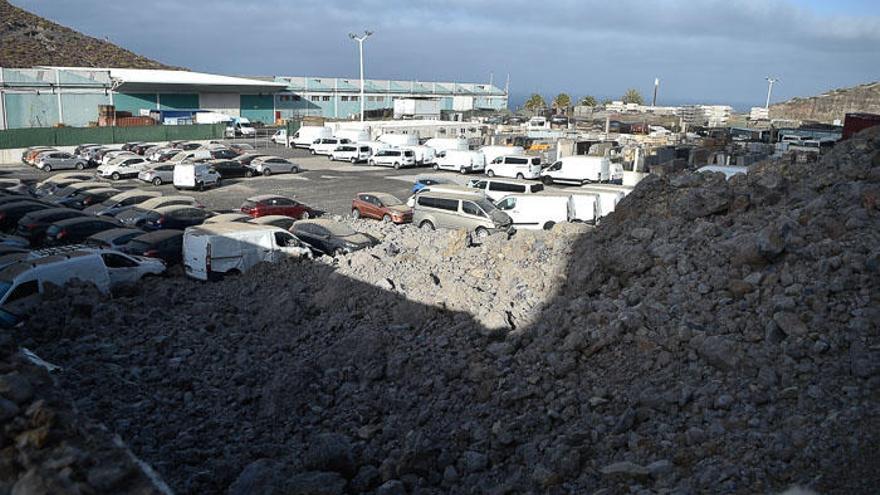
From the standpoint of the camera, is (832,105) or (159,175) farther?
(832,105)

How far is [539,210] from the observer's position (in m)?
23.5

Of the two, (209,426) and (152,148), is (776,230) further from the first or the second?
(152,148)

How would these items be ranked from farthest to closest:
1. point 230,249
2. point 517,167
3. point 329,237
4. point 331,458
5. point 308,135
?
point 308,135
point 517,167
point 329,237
point 230,249
point 331,458

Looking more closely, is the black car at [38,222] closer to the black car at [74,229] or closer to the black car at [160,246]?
the black car at [74,229]

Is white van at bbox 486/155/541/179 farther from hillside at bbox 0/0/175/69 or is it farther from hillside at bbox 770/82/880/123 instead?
hillside at bbox 0/0/175/69

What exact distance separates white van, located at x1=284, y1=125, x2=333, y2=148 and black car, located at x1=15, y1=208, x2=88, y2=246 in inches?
1343

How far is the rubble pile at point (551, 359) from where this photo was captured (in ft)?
24.7

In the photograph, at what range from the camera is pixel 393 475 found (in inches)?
320

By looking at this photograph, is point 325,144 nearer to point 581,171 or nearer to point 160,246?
point 581,171

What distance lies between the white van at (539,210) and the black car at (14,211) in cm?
1568

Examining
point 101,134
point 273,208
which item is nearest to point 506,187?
point 273,208

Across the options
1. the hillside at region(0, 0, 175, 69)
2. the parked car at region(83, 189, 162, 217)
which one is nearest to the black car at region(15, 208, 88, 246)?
the parked car at region(83, 189, 162, 217)

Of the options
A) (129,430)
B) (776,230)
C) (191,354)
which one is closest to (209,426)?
(129,430)

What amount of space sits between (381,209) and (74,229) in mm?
10084
